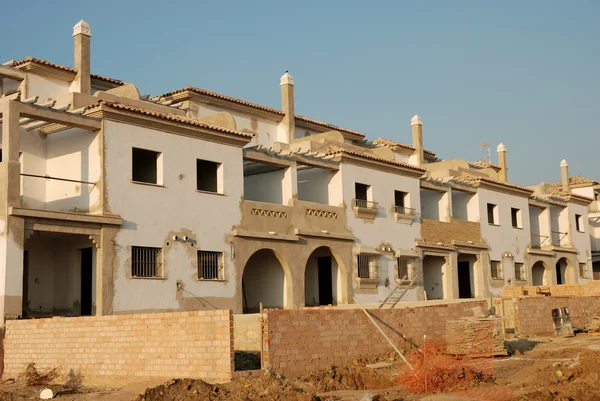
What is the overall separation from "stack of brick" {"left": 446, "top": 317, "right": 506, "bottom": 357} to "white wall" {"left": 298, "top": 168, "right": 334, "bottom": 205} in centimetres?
1047

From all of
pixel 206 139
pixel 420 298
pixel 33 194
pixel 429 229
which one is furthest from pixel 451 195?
pixel 33 194

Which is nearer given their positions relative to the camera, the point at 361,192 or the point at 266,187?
the point at 266,187

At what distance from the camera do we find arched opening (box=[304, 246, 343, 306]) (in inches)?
1187

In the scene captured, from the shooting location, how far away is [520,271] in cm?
4047

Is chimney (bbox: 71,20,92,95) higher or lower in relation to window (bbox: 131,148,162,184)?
higher

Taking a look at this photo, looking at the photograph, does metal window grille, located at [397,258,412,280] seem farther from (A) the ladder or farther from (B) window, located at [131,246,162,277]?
(B) window, located at [131,246,162,277]

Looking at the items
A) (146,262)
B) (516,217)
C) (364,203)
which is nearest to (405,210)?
(364,203)

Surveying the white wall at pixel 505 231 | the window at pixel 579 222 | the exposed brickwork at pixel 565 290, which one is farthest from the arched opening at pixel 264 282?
the window at pixel 579 222

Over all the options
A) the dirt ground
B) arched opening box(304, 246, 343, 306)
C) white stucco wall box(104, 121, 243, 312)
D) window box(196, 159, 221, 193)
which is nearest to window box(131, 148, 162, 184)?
white stucco wall box(104, 121, 243, 312)

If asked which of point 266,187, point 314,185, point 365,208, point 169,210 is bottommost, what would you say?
point 169,210

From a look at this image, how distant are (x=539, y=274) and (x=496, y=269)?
6.88 metres

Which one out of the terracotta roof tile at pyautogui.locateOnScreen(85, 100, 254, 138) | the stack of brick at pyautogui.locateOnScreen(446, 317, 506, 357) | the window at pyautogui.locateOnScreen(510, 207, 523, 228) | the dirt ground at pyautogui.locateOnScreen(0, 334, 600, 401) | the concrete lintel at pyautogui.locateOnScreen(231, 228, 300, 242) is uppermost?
the terracotta roof tile at pyautogui.locateOnScreen(85, 100, 254, 138)

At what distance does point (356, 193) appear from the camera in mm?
31719

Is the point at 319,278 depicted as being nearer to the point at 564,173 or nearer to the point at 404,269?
the point at 404,269
